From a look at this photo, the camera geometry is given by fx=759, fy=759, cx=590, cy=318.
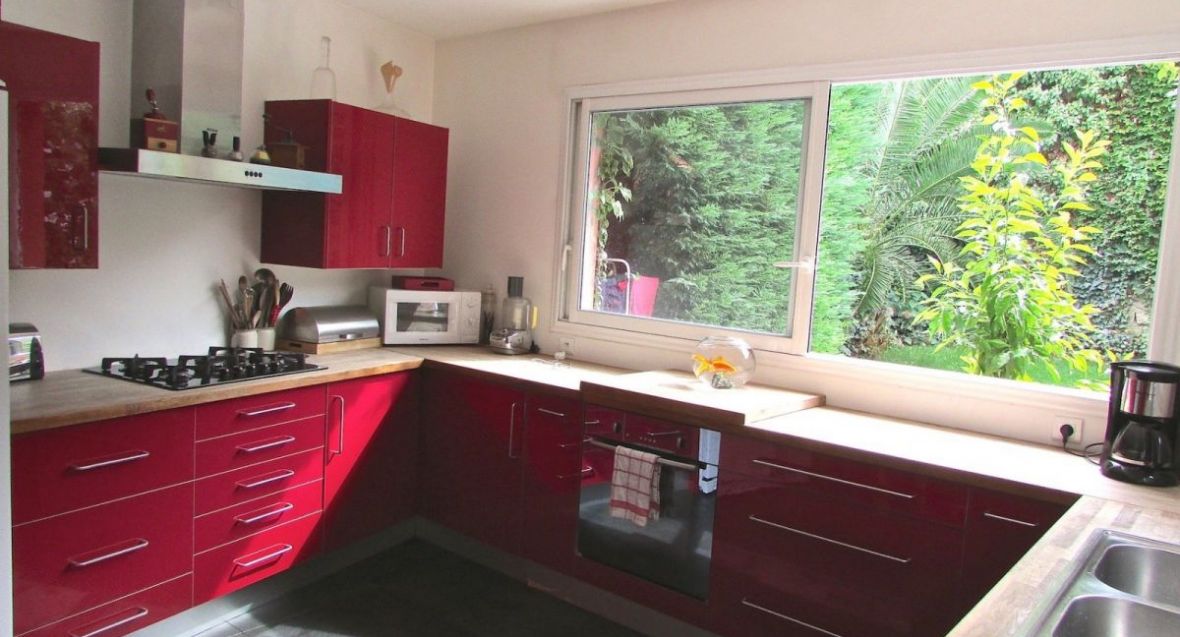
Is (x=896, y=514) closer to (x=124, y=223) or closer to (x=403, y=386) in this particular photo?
(x=403, y=386)

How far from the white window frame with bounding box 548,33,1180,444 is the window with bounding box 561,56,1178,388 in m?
0.05

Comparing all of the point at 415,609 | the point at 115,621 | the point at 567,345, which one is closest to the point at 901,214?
the point at 567,345

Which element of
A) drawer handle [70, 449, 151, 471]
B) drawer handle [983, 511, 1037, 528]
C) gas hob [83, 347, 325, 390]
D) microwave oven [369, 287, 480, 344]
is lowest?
drawer handle [70, 449, 151, 471]

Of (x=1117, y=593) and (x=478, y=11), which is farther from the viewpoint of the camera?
(x=478, y=11)

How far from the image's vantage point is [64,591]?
2.12 meters

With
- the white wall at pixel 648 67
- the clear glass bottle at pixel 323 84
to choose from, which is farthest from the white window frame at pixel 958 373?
the clear glass bottle at pixel 323 84

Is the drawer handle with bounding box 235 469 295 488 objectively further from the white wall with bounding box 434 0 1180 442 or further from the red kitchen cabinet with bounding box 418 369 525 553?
the white wall with bounding box 434 0 1180 442

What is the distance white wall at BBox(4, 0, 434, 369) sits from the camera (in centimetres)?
258

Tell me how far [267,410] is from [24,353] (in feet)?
2.42

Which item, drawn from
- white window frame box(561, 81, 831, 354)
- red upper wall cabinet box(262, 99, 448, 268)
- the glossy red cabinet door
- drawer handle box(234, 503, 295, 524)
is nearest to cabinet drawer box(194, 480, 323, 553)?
drawer handle box(234, 503, 295, 524)

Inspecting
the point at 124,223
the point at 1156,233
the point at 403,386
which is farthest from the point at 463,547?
the point at 1156,233

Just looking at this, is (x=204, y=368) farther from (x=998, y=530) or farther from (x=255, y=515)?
(x=998, y=530)

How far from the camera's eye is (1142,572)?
1.55m

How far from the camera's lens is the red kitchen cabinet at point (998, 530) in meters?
1.91
